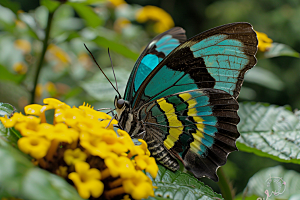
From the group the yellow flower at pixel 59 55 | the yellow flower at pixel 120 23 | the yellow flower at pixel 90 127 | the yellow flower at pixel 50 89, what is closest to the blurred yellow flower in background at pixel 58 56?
the yellow flower at pixel 59 55

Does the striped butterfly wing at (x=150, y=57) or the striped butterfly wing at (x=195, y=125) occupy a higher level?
the striped butterfly wing at (x=150, y=57)

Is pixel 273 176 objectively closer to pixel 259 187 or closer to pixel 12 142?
pixel 259 187

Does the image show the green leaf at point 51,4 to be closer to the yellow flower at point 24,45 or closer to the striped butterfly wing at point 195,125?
the striped butterfly wing at point 195,125

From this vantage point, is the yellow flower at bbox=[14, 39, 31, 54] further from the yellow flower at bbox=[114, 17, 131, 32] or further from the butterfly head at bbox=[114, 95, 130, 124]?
the butterfly head at bbox=[114, 95, 130, 124]

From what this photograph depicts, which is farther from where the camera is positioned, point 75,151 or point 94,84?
point 94,84

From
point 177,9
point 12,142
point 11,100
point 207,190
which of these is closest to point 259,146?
point 207,190

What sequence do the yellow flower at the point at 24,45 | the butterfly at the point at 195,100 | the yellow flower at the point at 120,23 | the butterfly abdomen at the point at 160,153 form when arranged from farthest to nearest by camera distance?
the yellow flower at the point at 120,23, the yellow flower at the point at 24,45, the butterfly at the point at 195,100, the butterfly abdomen at the point at 160,153

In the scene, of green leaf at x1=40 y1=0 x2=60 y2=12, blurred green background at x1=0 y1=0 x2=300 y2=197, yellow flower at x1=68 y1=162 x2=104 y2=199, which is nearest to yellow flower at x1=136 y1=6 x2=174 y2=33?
blurred green background at x1=0 y1=0 x2=300 y2=197
